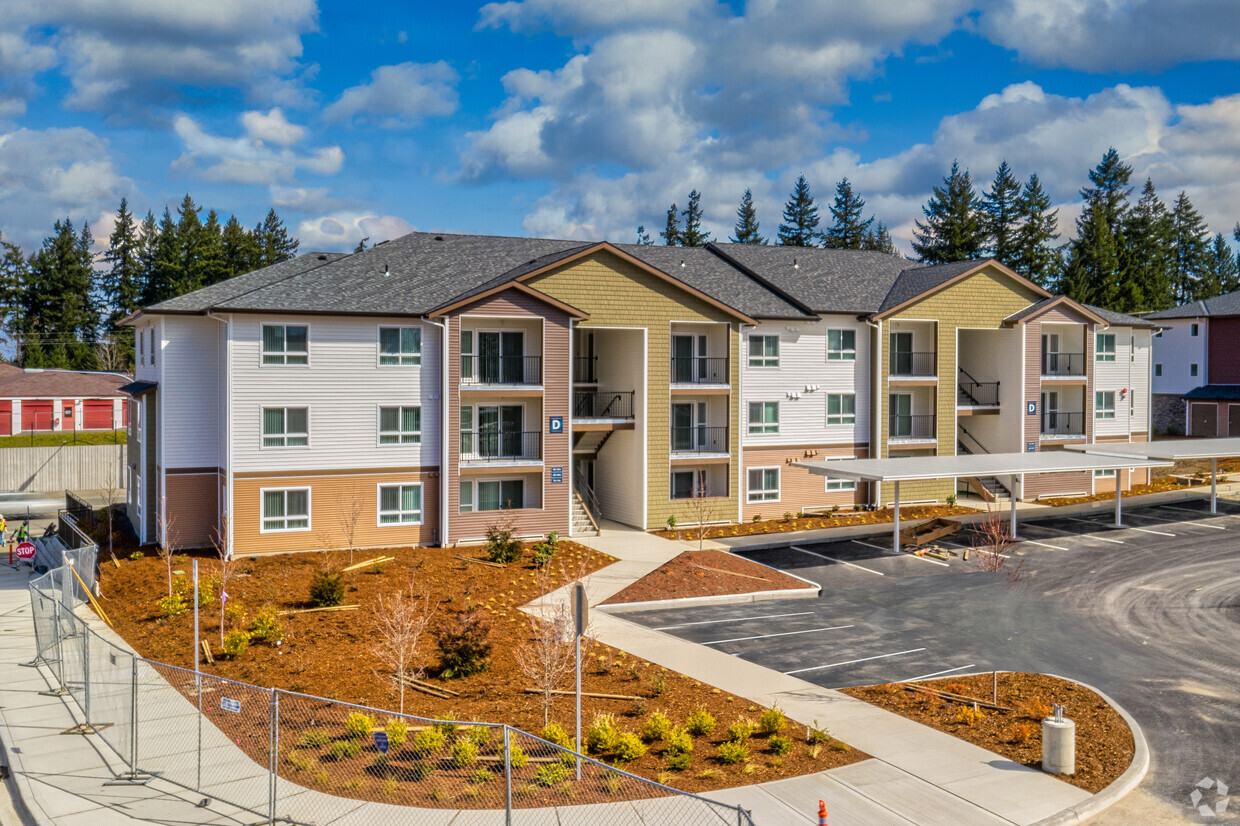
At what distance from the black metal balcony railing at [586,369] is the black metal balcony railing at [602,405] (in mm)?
637

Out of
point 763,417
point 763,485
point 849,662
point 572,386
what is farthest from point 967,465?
point 849,662

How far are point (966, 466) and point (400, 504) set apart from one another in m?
20.1

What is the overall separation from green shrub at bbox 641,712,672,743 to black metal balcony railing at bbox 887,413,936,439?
28.3 meters

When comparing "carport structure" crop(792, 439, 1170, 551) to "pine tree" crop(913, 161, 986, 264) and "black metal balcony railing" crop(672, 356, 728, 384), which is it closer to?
"black metal balcony railing" crop(672, 356, 728, 384)

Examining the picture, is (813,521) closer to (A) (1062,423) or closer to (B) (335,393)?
(A) (1062,423)

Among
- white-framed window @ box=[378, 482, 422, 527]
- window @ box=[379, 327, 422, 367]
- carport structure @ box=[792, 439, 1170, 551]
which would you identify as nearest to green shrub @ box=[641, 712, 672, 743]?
carport structure @ box=[792, 439, 1170, 551]

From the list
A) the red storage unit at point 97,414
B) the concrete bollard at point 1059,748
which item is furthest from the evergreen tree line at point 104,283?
the concrete bollard at point 1059,748

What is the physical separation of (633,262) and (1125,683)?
21.4m

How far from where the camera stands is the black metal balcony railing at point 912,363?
40625mm

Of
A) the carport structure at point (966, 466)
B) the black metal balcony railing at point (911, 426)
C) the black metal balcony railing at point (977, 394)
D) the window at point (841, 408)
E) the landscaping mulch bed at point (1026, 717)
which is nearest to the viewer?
the landscaping mulch bed at point (1026, 717)

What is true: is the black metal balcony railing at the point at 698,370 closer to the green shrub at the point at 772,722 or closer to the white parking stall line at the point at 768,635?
the white parking stall line at the point at 768,635

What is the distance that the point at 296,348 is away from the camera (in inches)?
1184

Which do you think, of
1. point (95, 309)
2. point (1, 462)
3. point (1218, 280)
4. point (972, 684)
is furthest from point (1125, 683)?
point (1218, 280)

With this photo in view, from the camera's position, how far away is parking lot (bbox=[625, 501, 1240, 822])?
16922mm
